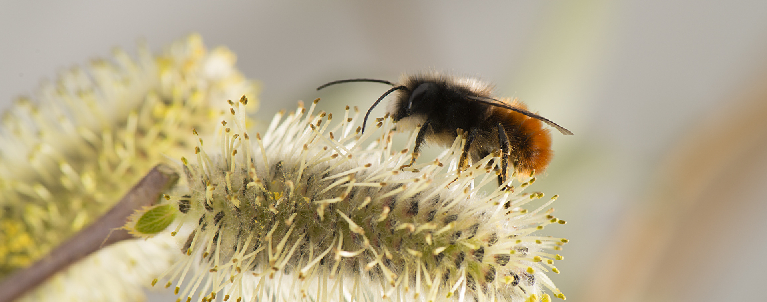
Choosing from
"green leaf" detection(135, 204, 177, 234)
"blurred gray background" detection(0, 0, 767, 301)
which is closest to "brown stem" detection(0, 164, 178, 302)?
"green leaf" detection(135, 204, 177, 234)

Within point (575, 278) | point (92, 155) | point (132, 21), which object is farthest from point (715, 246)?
point (132, 21)

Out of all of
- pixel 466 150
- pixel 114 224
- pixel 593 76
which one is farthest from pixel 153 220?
pixel 593 76

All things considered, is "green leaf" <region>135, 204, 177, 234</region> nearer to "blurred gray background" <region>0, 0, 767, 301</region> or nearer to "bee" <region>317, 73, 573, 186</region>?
"bee" <region>317, 73, 573, 186</region>

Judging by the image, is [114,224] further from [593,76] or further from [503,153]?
[593,76]

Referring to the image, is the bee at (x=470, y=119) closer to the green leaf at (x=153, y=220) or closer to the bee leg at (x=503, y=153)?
the bee leg at (x=503, y=153)

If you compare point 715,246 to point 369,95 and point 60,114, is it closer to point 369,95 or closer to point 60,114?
point 369,95

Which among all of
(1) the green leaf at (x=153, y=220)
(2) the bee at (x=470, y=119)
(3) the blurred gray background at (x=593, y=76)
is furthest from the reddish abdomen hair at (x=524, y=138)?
(3) the blurred gray background at (x=593, y=76)

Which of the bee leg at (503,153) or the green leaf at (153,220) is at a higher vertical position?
the bee leg at (503,153)
